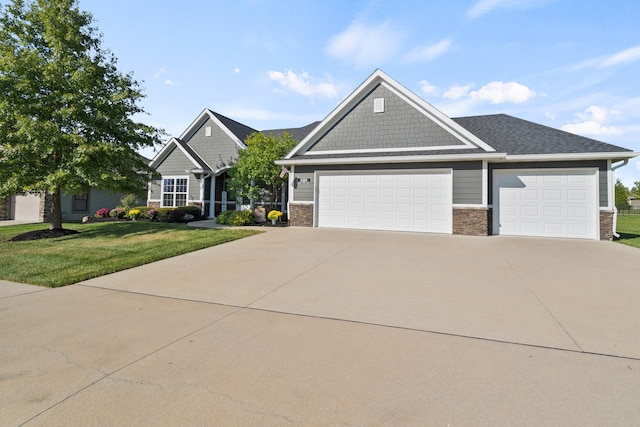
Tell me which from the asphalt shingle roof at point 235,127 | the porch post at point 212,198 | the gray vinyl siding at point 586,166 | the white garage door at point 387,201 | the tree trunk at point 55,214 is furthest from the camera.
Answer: the asphalt shingle roof at point 235,127

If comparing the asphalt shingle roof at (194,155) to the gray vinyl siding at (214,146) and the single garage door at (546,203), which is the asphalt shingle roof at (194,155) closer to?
the gray vinyl siding at (214,146)

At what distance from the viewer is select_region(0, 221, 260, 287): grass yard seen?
5832 millimetres

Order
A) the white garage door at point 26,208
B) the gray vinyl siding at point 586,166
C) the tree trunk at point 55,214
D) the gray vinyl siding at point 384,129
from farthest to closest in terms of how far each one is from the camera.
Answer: the white garage door at point 26,208, the gray vinyl siding at point 384,129, the tree trunk at point 55,214, the gray vinyl siding at point 586,166

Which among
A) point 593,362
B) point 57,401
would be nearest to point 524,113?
point 593,362

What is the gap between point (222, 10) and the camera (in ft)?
28.2

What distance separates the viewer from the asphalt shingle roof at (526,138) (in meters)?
10.9

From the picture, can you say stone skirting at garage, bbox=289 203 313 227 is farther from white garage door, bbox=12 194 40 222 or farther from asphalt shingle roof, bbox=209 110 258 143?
white garage door, bbox=12 194 40 222

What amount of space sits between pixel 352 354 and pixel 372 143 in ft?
36.9

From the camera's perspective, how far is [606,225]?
34.4 feet

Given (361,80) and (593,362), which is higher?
(361,80)

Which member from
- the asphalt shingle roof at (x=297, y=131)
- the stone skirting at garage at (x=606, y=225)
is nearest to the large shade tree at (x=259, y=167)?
the asphalt shingle roof at (x=297, y=131)

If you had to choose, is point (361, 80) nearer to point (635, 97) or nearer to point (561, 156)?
point (561, 156)

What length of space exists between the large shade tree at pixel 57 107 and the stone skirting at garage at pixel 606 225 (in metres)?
17.2

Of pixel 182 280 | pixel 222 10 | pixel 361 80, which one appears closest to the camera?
pixel 182 280
